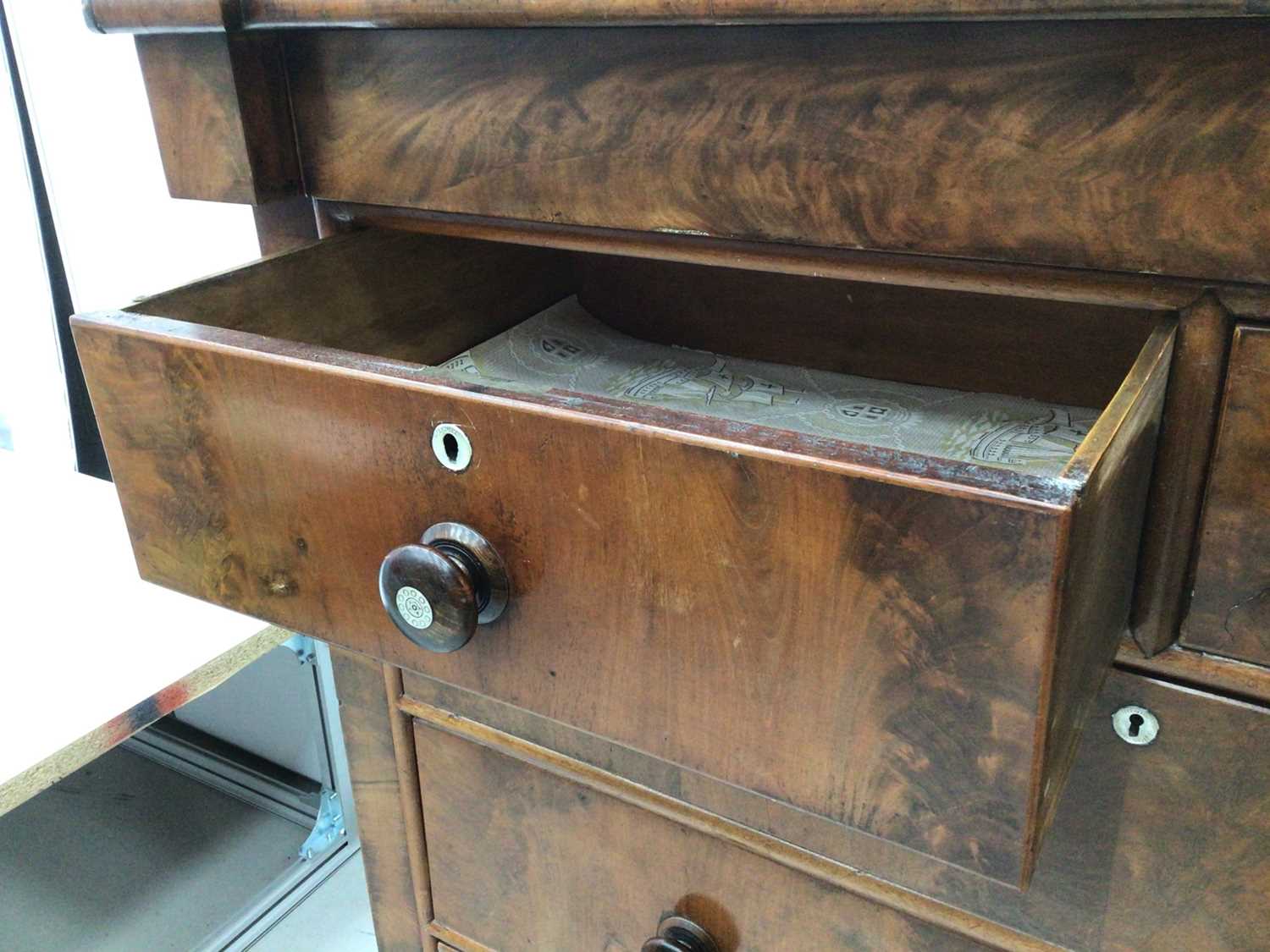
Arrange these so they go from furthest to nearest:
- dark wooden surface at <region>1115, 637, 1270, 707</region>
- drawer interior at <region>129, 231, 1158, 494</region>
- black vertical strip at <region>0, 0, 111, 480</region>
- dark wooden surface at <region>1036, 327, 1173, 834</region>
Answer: black vertical strip at <region>0, 0, 111, 480</region>, drawer interior at <region>129, 231, 1158, 494</region>, dark wooden surface at <region>1115, 637, 1270, 707</region>, dark wooden surface at <region>1036, 327, 1173, 834</region>

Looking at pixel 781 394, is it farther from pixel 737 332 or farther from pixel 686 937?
pixel 686 937

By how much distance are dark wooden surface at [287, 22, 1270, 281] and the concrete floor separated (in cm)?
80

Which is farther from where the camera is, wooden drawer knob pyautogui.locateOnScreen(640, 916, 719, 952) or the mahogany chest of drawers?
wooden drawer knob pyautogui.locateOnScreen(640, 916, 719, 952)

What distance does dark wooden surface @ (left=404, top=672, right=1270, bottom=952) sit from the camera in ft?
1.43

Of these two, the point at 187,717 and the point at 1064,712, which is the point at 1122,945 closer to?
the point at 1064,712

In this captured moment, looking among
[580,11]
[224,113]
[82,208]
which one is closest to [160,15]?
[224,113]

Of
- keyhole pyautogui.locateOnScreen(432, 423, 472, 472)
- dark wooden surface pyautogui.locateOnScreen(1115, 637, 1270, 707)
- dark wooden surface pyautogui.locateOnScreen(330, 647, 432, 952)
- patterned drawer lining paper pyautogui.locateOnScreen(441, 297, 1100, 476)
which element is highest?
keyhole pyautogui.locateOnScreen(432, 423, 472, 472)

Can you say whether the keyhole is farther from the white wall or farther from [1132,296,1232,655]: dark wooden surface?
the white wall

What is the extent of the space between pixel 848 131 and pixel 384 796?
19.1 inches

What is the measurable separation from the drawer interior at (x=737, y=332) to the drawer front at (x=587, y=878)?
0.21 m

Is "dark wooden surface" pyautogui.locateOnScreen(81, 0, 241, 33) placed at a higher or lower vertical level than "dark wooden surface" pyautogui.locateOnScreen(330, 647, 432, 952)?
higher

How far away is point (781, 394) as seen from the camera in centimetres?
58

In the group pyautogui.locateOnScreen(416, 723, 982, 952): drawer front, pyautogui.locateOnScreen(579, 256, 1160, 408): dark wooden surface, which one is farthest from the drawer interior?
pyautogui.locateOnScreen(416, 723, 982, 952): drawer front

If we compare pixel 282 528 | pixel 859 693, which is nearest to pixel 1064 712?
pixel 859 693
